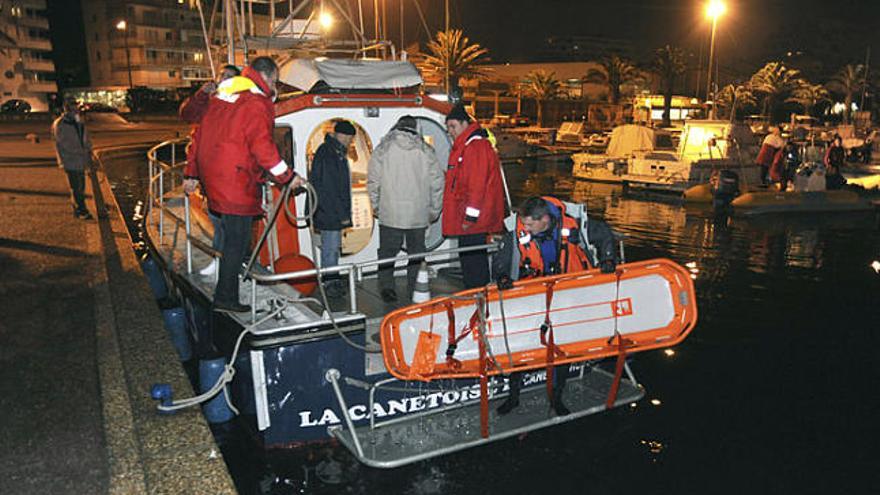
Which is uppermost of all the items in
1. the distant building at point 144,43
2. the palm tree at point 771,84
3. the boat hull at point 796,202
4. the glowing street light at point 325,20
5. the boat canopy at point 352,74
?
the distant building at point 144,43

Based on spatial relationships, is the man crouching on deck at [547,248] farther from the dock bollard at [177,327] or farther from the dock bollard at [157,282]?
the dock bollard at [157,282]

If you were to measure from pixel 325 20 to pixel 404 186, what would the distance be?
406 centimetres

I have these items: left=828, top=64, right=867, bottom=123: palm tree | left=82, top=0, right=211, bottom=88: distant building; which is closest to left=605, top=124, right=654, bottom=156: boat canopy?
left=828, top=64, right=867, bottom=123: palm tree

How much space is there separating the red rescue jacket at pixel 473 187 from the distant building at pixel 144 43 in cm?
7485

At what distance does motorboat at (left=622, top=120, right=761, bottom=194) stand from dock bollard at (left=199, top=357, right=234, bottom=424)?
19139 mm

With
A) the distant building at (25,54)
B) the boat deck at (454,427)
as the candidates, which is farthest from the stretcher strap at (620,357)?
the distant building at (25,54)

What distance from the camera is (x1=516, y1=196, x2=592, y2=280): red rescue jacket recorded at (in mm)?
5328

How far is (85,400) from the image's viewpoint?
4.69 metres

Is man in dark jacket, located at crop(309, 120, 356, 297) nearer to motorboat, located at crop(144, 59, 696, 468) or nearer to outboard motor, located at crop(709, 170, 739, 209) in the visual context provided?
motorboat, located at crop(144, 59, 696, 468)

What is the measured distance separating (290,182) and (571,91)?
7079 centimetres

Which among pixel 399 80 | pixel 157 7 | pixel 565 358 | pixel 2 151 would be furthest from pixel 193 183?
pixel 157 7

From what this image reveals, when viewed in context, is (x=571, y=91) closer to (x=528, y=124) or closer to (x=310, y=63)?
(x=528, y=124)

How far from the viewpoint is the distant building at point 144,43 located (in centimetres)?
7419

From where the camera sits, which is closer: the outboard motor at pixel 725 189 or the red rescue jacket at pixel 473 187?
the red rescue jacket at pixel 473 187
